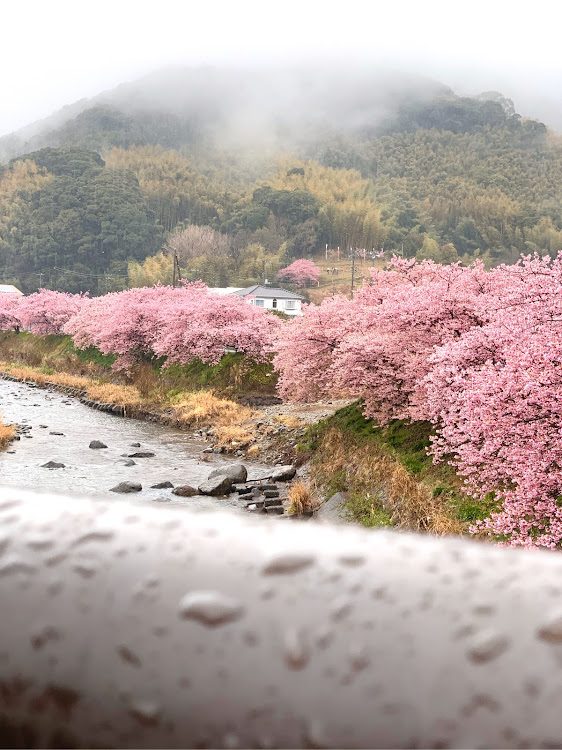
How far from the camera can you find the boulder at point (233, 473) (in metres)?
15.0

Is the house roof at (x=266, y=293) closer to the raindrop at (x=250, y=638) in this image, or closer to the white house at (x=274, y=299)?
the white house at (x=274, y=299)

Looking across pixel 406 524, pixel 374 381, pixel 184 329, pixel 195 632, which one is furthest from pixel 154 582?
pixel 184 329

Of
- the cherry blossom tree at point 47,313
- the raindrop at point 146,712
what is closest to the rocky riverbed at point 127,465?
the raindrop at point 146,712

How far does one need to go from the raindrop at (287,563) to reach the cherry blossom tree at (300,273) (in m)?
87.2

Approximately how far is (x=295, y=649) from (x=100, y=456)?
18274 mm

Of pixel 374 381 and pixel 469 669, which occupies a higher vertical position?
pixel 469 669

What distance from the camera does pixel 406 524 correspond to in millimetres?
9219

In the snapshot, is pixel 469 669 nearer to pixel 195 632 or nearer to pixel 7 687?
pixel 195 632

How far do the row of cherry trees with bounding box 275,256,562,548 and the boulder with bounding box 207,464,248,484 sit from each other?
113 inches

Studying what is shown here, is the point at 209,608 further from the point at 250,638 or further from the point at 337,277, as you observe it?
the point at 337,277

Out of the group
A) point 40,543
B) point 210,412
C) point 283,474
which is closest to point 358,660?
point 40,543

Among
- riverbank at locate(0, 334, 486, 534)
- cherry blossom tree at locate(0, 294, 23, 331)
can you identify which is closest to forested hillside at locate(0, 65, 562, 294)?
cherry blossom tree at locate(0, 294, 23, 331)

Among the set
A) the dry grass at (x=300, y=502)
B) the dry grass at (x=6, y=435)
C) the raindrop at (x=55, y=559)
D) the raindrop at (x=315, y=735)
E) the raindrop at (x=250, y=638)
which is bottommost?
the dry grass at (x=6, y=435)

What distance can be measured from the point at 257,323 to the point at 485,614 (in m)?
28.8
